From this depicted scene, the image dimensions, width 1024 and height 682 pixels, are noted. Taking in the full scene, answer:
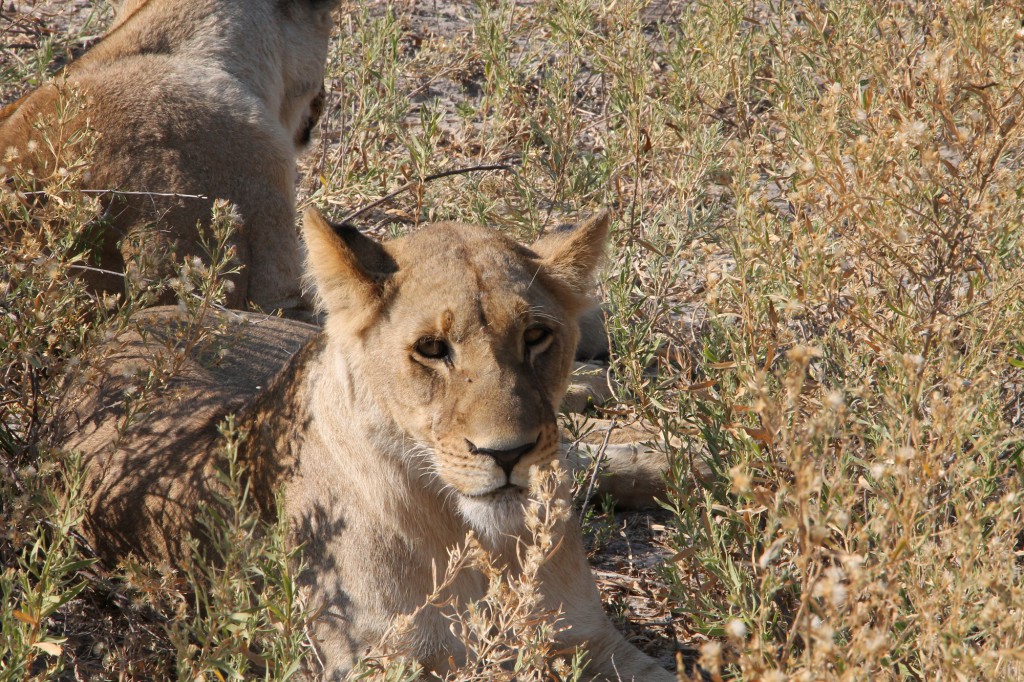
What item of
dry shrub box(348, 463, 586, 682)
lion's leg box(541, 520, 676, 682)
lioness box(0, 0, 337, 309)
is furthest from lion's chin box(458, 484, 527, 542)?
lioness box(0, 0, 337, 309)

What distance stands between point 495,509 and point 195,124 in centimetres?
288

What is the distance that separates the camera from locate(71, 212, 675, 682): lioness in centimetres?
281

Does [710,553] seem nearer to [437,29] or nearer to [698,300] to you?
[698,300]

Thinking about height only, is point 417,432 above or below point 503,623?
above

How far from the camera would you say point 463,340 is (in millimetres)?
2871

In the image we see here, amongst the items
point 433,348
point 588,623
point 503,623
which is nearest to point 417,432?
point 433,348

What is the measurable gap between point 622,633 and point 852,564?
171 centimetres

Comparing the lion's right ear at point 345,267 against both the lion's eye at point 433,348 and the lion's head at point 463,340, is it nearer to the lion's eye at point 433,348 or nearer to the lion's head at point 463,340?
the lion's head at point 463,340

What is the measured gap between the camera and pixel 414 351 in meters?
2.92

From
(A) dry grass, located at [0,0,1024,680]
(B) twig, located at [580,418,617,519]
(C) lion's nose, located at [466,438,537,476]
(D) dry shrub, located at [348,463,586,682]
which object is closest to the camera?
(A) dry grass, located at [0,0,1024,680]

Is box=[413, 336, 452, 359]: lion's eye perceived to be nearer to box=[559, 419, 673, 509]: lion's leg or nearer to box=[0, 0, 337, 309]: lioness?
box=[559, 419, 673, 509]: lion's leg

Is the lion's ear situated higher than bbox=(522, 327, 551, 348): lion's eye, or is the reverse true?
the lion's ear

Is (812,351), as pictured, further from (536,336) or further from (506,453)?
(536,336)

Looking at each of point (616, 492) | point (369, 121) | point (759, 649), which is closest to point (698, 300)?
point (616, 492)
